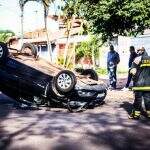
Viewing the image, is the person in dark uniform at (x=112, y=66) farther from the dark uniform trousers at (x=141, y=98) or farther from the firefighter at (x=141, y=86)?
the dark uniform trousers at (x=141, y=98)

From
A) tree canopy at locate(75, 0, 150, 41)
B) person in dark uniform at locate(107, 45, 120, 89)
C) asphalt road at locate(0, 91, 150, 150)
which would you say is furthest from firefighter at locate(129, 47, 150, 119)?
person in dark uniform at locate(107, 45, 120, 89)

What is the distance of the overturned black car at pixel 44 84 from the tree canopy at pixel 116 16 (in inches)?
166

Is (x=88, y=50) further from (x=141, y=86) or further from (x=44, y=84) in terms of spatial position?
(x=141, y=86)

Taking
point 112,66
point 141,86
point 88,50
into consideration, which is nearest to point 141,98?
point 141,86

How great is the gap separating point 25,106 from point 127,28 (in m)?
6.58

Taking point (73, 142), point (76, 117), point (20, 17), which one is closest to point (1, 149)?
point (73, 142)

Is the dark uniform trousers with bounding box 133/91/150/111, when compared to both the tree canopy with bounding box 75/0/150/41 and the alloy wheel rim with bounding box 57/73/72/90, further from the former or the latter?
the tree canopy with bounding box 75/0/150/41

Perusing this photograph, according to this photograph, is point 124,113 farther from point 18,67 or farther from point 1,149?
point 1,149

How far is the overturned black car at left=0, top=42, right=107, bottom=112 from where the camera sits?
41.1 feet

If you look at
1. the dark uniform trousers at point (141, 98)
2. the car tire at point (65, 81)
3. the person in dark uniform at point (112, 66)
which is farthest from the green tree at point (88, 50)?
the dark uniform trousers at point (141, 98)

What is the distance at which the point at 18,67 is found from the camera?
13.2m

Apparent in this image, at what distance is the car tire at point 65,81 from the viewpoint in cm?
1241

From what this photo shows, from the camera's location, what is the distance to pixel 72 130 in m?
9.30

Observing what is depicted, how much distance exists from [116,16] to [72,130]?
9.09m
